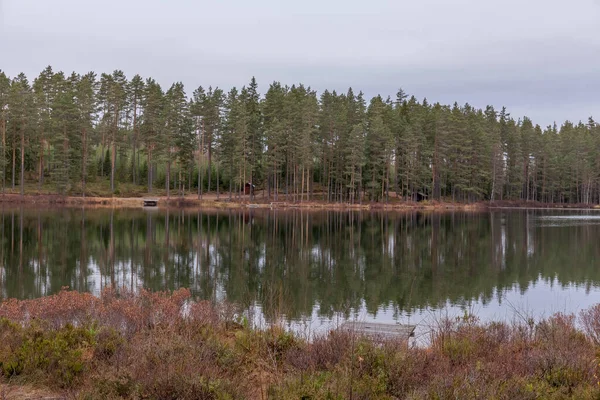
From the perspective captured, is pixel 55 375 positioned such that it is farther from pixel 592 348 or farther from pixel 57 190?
pixel 57 190

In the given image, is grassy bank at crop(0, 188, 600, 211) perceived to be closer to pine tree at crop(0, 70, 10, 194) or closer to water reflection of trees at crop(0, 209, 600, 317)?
pine tree at crop(0, 70, 10, 194)

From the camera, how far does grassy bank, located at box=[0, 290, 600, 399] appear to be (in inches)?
204

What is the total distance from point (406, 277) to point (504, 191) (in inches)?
3119

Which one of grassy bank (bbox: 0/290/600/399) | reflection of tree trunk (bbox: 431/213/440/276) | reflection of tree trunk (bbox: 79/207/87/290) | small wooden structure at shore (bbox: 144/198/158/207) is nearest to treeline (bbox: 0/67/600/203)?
small wooden structure at shore (bbox: 144/198/158/207)

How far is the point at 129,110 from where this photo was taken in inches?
3039

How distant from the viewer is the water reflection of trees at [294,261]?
16.1 meters

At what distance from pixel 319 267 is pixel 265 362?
574 inches

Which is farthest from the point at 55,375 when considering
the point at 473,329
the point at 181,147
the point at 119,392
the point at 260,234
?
the point at 181,147

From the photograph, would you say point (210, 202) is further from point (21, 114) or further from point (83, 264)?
point (83, 264)

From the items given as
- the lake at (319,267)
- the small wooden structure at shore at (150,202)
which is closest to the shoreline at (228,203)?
the small wooden structure at shore at (150,202)

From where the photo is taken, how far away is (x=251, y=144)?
2815 inches

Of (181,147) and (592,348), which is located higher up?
(181,147)

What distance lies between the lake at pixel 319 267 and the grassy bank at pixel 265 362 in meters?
2.56

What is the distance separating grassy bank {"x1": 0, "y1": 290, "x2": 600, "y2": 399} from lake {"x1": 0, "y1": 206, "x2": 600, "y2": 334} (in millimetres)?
2556
